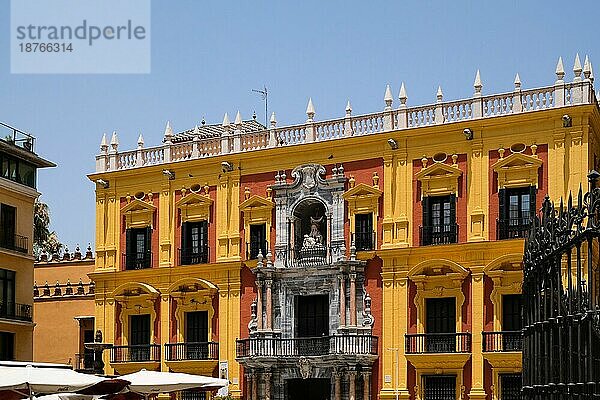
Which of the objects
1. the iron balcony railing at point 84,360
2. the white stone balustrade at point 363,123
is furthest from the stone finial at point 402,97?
the iron balcony railing at point 84,360

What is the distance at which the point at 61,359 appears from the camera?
46594 millimetres

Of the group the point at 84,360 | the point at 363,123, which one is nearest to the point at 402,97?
the point at 363,123

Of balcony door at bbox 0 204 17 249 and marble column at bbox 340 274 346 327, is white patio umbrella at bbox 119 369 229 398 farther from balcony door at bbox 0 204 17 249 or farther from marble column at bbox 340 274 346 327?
balcony door at bbox 0 204 17 249

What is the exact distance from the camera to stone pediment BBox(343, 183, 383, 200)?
37562 millimetres

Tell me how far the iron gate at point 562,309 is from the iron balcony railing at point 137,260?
29829 millimetres

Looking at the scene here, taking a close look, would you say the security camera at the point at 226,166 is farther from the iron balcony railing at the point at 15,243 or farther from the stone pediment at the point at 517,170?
the stone pediment at the point at 517,170

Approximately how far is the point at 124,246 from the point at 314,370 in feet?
32.7

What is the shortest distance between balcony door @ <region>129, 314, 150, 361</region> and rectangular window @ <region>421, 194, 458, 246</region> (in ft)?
39.1

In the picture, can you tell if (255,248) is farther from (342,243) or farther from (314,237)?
(342,243)

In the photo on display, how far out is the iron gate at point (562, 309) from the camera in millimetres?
10070

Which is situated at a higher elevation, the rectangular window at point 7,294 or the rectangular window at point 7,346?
the rectangular window at point 7,294

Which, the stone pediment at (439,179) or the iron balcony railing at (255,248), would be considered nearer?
the stone pediment at (439,179)

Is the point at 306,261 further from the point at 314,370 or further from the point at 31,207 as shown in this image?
the point at 31,207

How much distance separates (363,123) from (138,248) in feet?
35.1
